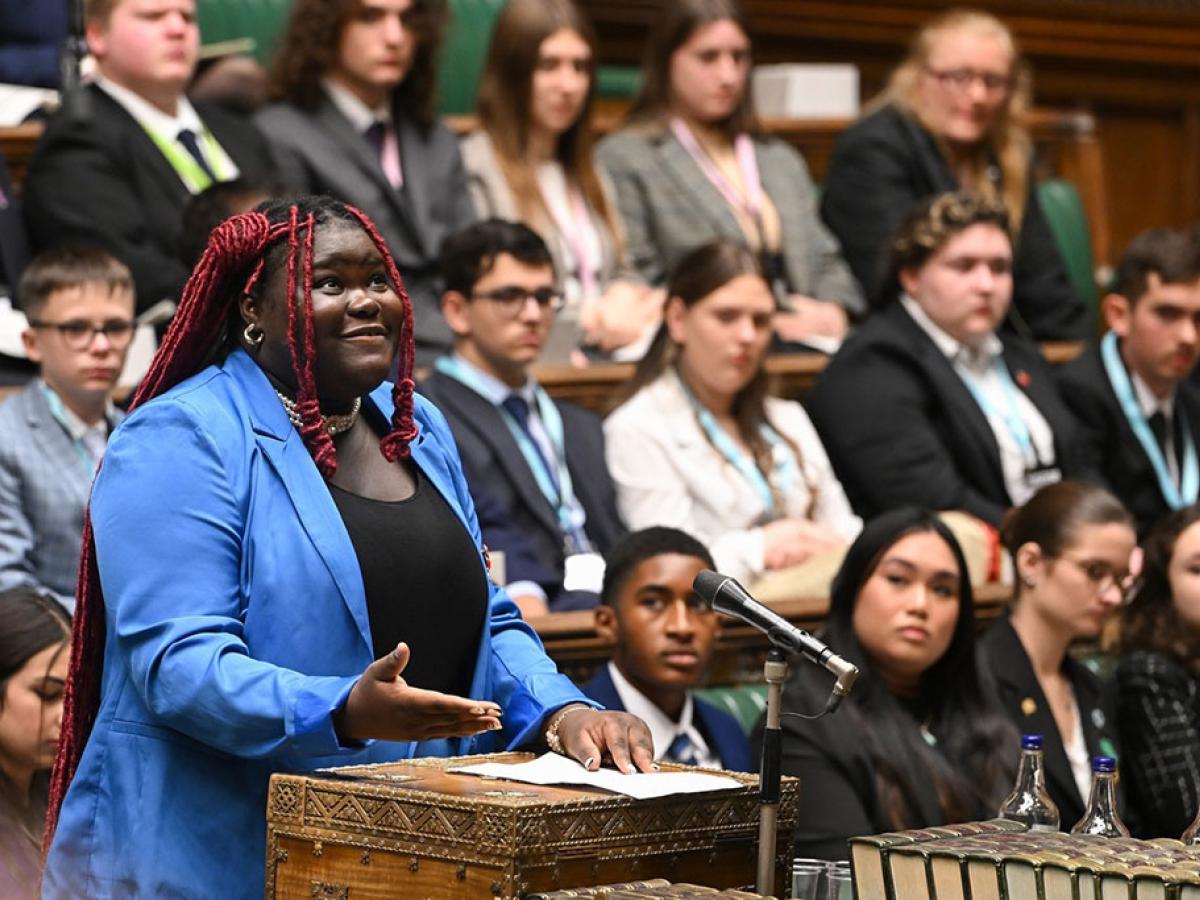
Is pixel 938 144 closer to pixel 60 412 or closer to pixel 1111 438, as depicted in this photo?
pixel 1111 438

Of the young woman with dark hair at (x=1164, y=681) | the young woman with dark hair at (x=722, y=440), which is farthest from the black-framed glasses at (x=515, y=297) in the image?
the young woman with dark hair at (x=1164, y=681)

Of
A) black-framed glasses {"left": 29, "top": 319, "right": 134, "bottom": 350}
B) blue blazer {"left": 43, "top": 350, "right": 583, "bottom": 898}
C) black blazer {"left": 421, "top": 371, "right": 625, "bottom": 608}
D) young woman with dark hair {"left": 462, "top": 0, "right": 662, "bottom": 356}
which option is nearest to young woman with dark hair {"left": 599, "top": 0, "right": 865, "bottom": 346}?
young woman with dark hair {"left": 462, "top": 0, "right": 662, "bottom": 356}

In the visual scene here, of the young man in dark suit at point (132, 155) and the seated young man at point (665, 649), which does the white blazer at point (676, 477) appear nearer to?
the seated young man at point (665, 649)

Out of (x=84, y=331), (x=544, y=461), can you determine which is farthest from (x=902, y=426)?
(x=84, y=331)

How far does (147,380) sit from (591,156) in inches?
130

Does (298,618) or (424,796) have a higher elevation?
(298,618)

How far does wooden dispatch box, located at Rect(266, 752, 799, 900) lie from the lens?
207cm

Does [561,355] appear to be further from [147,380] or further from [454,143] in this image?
[147,380]

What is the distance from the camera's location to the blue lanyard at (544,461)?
449 centimetres

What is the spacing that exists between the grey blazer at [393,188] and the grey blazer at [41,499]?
123 cm

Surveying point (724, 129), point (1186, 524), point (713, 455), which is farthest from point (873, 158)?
point (1186, 524)

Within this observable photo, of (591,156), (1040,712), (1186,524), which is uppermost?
(591,156)

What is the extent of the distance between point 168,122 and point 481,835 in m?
3.26

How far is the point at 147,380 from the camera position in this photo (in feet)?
7.86
